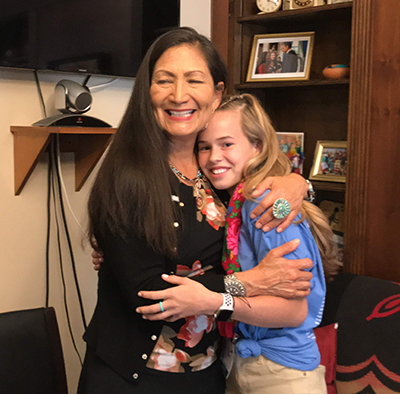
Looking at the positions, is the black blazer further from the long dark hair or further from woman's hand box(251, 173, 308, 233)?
woman's hand box(251, 173, 308, 233)

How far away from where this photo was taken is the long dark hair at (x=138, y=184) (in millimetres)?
1223

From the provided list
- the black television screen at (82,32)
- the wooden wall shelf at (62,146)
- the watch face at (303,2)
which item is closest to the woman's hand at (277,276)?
the wooden wall shelf at (62,146)

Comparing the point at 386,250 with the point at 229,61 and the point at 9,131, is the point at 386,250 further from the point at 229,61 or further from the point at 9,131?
the point at 9,131

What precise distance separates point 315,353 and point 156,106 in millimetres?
818

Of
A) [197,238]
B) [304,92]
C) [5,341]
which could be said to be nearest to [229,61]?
[304,92]

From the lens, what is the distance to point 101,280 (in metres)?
1.40

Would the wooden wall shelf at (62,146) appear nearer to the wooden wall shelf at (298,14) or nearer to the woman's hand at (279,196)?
the woman's hand at (279,196)

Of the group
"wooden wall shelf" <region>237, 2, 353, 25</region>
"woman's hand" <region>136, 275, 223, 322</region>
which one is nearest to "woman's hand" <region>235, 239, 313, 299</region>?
"woman's hand" <region>136, 275, 223, 322</region>

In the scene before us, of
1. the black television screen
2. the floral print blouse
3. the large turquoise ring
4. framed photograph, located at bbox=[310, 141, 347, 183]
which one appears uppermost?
the black television screen

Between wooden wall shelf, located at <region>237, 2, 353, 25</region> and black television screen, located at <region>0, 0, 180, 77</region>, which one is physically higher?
wooden wall shelf, located at <region>237, 2, 353, 25</region>

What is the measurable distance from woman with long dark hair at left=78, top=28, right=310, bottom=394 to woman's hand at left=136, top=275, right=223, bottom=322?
0.09ft

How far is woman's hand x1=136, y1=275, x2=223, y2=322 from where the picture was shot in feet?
3.94

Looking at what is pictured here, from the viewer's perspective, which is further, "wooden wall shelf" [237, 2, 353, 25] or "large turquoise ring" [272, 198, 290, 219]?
"wooden wall shelf" [237, 2, 353, 25]

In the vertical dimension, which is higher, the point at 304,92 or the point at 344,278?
the point at 304,92
